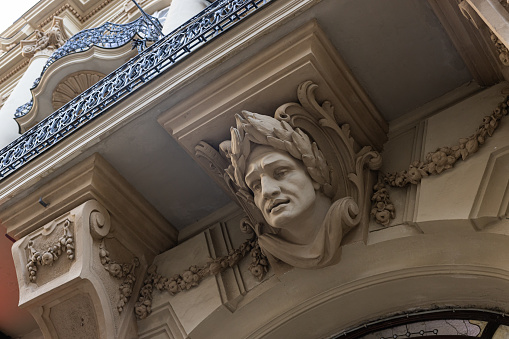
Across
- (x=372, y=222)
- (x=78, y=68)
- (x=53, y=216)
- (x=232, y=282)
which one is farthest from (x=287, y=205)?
(x=78, y=68)

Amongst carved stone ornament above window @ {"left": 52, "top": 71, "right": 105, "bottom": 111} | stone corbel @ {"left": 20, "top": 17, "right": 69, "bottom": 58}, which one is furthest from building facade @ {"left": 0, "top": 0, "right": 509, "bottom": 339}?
stone corbel @ {"left": 20, "top": 17, "right": 69, "bottom": 58}

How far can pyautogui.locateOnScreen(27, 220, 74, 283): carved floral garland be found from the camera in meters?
3.69

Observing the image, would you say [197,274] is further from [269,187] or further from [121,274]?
[269,187]

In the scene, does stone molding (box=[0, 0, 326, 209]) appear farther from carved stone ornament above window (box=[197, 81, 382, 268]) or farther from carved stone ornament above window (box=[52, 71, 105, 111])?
carved stone ornament above window (box=[52, 71, 105, 111])

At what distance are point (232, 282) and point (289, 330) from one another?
1.51ft

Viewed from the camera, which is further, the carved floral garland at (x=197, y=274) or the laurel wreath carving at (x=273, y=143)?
the carved floral garland at (x=197, y=274)

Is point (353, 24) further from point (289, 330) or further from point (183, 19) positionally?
point (183, 19)

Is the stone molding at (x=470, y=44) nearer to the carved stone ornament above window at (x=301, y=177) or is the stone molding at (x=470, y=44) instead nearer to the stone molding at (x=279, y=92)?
the stone molding at (x=279, y=92)

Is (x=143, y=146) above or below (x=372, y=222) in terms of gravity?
above

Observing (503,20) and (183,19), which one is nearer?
(503,20)

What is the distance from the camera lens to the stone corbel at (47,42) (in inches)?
346

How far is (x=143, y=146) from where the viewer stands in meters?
3.88

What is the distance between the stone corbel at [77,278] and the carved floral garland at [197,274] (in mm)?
93

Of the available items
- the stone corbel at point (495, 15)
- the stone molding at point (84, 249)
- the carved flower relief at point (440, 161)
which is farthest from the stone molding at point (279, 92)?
the stone corbel at point (495, 15)
